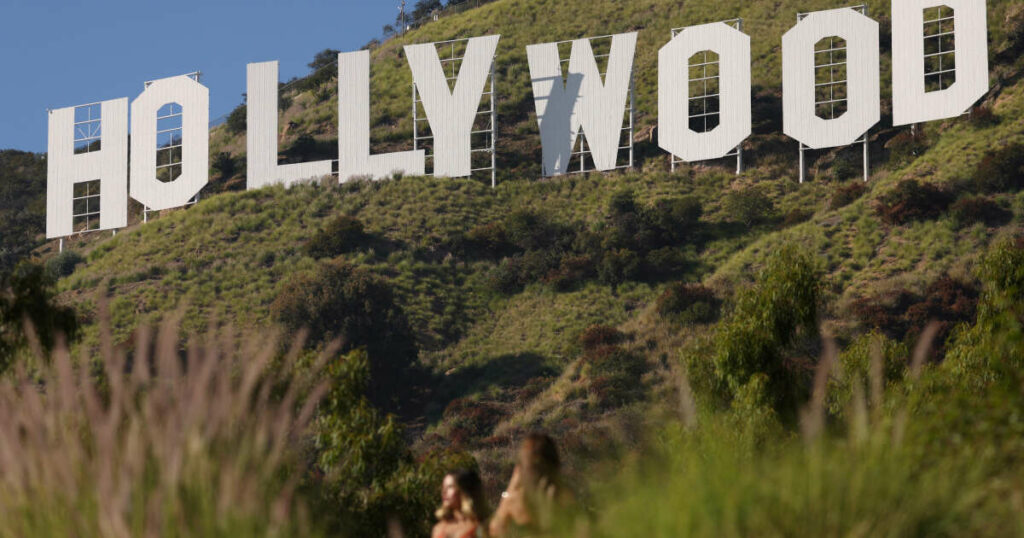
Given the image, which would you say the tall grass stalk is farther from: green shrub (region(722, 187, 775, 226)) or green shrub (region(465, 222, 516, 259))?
green shrub (region(465, 222, 516, 259))

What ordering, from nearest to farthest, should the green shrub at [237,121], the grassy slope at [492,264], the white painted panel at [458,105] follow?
the grassy slope at [492,264] < the white painted panel at [458,105] < the green shrub at [237,121]

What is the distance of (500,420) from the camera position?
35625mm

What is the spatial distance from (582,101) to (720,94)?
6.05m

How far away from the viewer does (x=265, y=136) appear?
178 feet

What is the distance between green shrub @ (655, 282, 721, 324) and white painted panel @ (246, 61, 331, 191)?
64.4ft

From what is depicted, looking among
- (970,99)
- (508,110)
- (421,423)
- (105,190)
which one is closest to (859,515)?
(421,423)

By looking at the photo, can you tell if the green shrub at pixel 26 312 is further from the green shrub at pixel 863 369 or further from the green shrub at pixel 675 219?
the green shrub at pixel 675 219

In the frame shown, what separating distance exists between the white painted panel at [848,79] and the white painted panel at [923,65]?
0.91 meters

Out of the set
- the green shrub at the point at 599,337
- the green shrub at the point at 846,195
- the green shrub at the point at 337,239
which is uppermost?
the green shrub at the point at 846,195

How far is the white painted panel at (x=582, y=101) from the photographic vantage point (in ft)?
167

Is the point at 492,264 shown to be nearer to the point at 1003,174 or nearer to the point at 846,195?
the point at 846,195

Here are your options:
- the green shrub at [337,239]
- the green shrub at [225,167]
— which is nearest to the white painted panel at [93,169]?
the green shrub at [225,167]

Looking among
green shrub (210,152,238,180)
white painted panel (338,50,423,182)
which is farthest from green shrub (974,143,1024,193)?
green shrub (210,152,238,180)

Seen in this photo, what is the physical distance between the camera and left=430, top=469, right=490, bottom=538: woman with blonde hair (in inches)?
281
